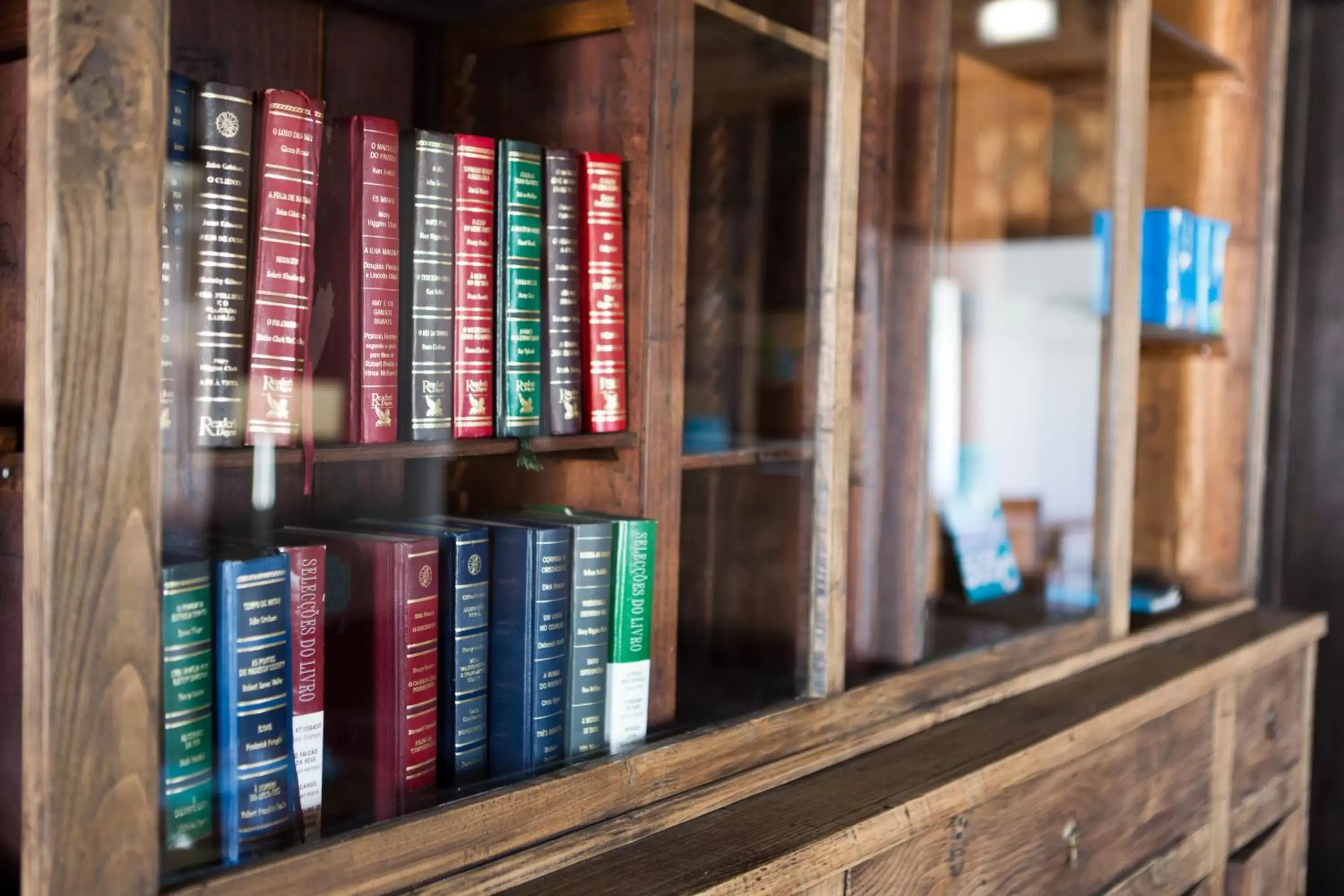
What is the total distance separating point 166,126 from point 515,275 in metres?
0.37

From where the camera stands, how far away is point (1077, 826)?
1596mm

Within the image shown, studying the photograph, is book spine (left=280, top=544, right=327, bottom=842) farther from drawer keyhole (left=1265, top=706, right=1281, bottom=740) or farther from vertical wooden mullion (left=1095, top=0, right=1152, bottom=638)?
drawer keyhole (left=1265, top=706, right=1281, bottom=740)

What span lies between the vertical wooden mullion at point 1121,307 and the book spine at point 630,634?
95cm

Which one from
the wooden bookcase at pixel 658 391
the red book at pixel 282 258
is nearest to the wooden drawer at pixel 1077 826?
the wooden bookcase at pixel 658 391

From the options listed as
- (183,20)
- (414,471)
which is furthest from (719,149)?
(183,20)

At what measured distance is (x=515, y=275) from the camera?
1.11 meters

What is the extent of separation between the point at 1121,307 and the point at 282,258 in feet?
4.48

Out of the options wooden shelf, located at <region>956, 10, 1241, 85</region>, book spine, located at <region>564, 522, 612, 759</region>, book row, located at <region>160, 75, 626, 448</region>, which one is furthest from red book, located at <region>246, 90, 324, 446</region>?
wooden shelf, located at <region>956, 10, 1241, 85</region>

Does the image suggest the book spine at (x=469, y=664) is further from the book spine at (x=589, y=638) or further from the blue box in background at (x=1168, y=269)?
the blue box in background at (x=1168, y=269)

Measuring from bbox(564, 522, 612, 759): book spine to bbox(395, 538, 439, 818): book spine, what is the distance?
0.14 meters

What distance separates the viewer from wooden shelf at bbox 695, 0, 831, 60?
4.21 ft

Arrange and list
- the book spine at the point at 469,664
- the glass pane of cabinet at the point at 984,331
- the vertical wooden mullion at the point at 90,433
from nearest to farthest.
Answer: the vertical wooden mullion at the point at 90,433
the book spine at the point at 469,664
the glass pane of cabinet at the point at 984,331

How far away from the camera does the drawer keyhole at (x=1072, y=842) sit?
1.57 m

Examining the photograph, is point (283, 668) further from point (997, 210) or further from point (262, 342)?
point (997, 210)
